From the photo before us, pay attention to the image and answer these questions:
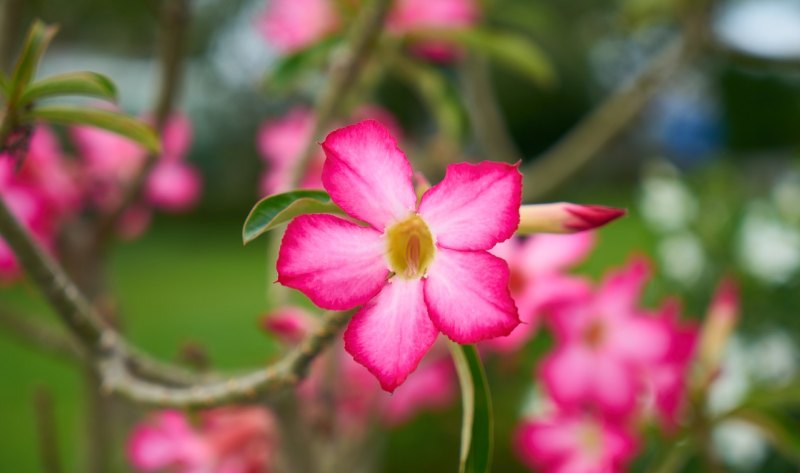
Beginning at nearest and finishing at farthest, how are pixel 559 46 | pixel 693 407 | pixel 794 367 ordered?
pixel 693 407 < pixel 794 367 < pixel 559 46

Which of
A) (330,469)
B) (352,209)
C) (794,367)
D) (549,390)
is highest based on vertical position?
(352,209)

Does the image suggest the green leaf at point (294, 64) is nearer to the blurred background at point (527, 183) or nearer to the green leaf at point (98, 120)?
the blurred background at point (527, 183)

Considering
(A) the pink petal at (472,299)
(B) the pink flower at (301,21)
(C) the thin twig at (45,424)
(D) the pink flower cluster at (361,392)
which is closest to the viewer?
(A) the pink petal at (472,299)

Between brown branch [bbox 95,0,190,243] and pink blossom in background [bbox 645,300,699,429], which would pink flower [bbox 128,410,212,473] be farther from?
pink blossom in background [bbox 645,300,699,429]

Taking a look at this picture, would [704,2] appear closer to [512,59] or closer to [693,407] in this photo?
[512,59]

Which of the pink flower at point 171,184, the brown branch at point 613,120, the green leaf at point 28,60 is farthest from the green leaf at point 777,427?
the pink flower at point 171,184

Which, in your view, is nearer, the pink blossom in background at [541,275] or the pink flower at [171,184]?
the pink blossom in background at [541,275]

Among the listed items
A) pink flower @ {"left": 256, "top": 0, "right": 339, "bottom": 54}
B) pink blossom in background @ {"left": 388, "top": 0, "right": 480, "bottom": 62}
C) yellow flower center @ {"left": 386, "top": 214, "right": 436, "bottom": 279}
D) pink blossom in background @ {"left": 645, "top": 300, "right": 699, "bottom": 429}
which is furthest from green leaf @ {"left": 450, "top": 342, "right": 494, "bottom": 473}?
pink flower @ {"left": 256, "top": 0, "right": 339, "bottom": 54}

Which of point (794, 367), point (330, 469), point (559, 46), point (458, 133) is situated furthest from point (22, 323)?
point (559, 46)
